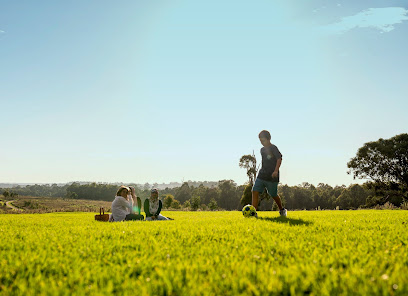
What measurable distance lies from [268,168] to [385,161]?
40007 millimetres

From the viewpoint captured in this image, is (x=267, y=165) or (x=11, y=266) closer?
(x=11, y=266)

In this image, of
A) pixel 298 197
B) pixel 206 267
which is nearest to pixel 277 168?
pixel 206 267

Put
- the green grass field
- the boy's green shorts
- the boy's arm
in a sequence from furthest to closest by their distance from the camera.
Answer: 1. the boy's green shorts
2. the boy's arm
3. the green grass field

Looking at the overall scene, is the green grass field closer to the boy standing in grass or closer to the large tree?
the boy standing in grass

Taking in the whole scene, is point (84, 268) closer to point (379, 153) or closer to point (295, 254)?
point (295, 254)

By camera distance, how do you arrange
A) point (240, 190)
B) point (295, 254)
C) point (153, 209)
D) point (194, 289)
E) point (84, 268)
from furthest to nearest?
point (240, 190)
point (153, 209)
point (295, 254)
point (84, 268)
point (194, 289)

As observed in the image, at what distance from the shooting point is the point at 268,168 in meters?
9.91

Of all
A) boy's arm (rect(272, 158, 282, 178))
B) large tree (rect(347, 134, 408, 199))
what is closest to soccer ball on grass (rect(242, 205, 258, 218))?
boy's arm (rect(272, 158, 282, 178))

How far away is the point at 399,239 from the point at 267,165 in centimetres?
575

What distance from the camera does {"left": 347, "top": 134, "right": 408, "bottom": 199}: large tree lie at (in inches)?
1575

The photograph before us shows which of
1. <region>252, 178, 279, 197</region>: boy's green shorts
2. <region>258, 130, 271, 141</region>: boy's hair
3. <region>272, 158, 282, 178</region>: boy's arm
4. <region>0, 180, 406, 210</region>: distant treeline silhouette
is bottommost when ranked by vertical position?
<region>0, 180, 406, 210</region>: distant treeline silhouette

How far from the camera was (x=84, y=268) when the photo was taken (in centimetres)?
291

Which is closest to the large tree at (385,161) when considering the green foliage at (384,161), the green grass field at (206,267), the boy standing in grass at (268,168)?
the green foliage at (384,161)

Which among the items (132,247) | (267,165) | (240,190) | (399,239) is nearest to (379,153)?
(267,165)
